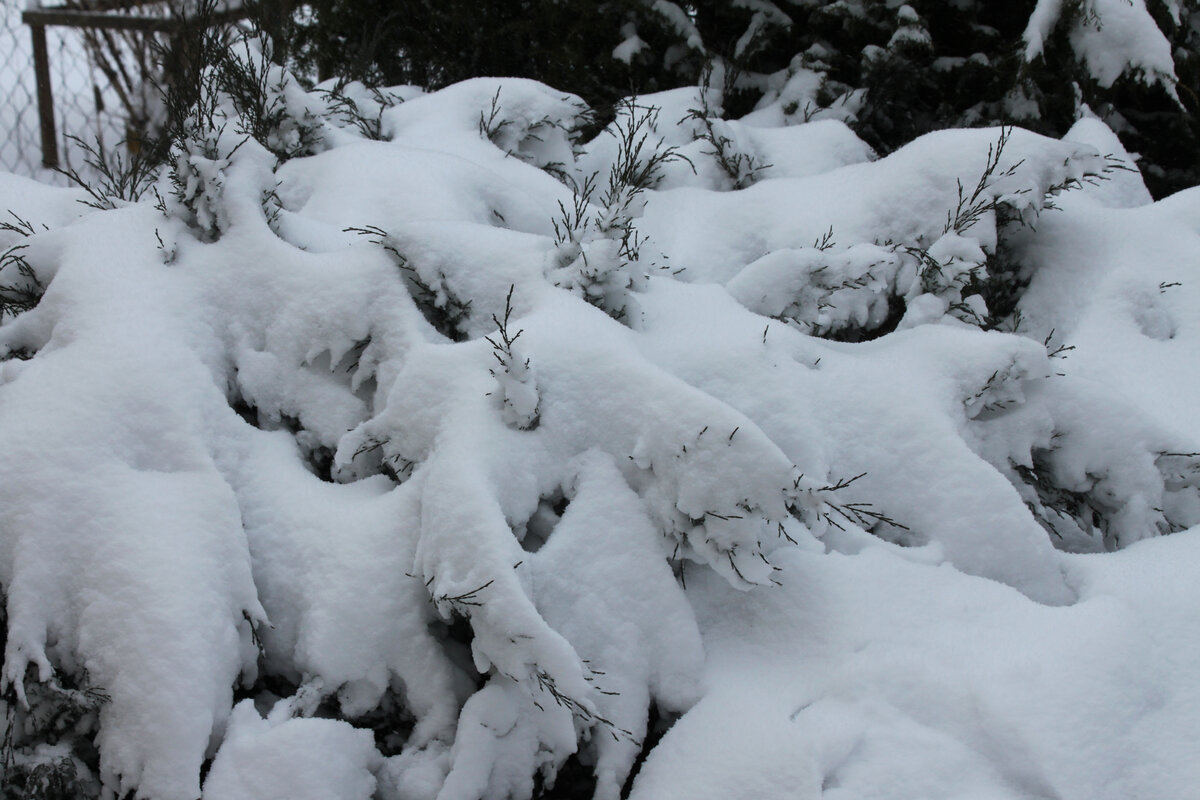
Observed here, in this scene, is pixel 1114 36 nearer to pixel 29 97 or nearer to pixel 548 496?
pixel 548 496

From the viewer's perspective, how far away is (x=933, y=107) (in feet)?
14.4

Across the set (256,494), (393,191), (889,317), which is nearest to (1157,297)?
(889,317)

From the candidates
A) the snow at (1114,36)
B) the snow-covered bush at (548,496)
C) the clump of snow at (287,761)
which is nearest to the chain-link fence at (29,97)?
the snow-covered bush at (548,496)

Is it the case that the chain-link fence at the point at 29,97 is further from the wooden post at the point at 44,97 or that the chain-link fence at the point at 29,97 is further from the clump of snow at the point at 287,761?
the clump of snow at the point at 287,761

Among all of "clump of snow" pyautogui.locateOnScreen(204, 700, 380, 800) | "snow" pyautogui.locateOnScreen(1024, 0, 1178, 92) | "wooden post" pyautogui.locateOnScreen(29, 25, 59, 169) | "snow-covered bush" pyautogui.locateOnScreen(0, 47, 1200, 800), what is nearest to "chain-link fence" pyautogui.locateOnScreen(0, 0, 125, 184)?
"wooden post" pyautogui.locateOnScreen(29, 25, 59, 169)

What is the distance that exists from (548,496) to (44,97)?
5.27 metres

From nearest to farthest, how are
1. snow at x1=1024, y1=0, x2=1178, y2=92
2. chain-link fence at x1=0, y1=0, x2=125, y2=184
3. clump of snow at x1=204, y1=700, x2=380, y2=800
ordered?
clump of snow at x1=204, y1=700, x2=380, y2=800, snow at x1=1024, y1=0, x2=1178, y2=92, chain-link fence at x1=0, y1=0, x2=125, y2=184

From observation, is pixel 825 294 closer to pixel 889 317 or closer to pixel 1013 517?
pixel 889 317

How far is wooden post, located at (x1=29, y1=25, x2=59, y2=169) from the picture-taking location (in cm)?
511

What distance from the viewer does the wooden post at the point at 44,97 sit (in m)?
5.11

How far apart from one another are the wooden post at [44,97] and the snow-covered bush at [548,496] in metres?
2.82

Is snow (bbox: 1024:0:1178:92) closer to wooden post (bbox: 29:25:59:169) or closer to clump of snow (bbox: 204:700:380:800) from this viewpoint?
clump of snow (bbox: 204:700:380:800)

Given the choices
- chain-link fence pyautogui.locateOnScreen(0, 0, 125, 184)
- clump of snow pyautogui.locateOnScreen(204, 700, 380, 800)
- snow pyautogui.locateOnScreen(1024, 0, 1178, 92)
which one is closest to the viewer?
clump of snow pyautogui.locateOnScreen(204, 700, 380, 800)

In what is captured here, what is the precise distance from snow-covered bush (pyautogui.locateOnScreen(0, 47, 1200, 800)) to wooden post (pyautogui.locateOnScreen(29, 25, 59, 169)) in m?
2.82
